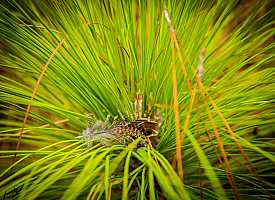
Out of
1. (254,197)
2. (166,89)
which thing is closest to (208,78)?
(166,89)

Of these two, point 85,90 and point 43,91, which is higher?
point 43,91

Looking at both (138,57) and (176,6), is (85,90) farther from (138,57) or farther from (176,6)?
(176,6)

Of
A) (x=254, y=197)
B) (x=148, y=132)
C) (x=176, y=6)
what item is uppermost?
(x=176, y=6)

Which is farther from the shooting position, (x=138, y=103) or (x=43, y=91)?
(x=43, y=91)

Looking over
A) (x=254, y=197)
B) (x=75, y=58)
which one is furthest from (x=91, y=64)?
(x=254, y=197)

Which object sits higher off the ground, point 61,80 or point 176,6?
point 176,6

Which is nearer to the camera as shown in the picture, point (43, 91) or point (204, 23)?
point (204, 23)

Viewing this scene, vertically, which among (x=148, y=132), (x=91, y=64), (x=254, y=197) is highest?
(x=91, y=64)

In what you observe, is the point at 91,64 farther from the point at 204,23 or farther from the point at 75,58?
the point at 204,23
